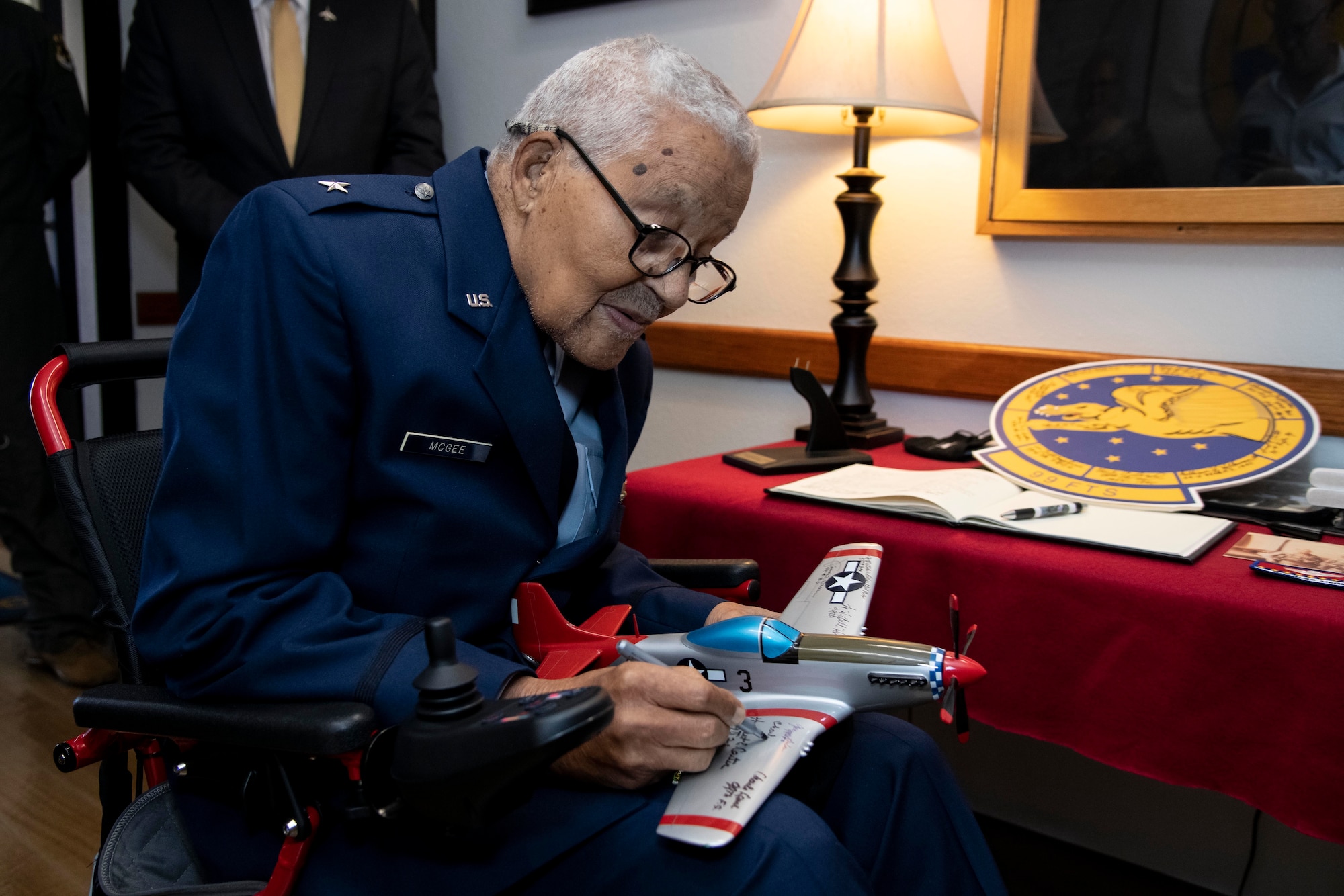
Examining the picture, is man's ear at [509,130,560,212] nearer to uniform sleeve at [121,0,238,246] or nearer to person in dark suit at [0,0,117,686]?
uniform sleeve at [121,0,238,246]

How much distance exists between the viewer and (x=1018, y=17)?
179 centimetres

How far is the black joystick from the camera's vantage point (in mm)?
652

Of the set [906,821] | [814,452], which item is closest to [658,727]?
[906,821]

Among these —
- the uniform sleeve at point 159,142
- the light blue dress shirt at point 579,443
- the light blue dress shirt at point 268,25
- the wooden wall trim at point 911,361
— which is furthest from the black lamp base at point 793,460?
the light blue dress shirt at point 268,25

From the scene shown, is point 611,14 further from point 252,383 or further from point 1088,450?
point 252,383

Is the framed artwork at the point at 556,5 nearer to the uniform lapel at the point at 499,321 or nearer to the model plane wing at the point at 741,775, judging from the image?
the uniform lapel at the point at 499,321

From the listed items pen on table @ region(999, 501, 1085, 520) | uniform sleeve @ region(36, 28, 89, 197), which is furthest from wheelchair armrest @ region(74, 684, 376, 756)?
uniform sleeve @ region(36, 28, 89, 197)

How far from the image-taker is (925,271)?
2006 millimetres

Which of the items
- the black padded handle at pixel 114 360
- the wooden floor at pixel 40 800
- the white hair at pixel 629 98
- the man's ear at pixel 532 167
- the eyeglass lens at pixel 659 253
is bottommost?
the wooden floor at pixel 40 800

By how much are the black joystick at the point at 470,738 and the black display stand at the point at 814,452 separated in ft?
3.21

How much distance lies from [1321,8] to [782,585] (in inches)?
48.8

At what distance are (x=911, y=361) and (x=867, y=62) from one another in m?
0.64

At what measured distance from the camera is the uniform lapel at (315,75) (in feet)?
7.91

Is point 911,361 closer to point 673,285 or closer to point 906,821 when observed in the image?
point 673,285
